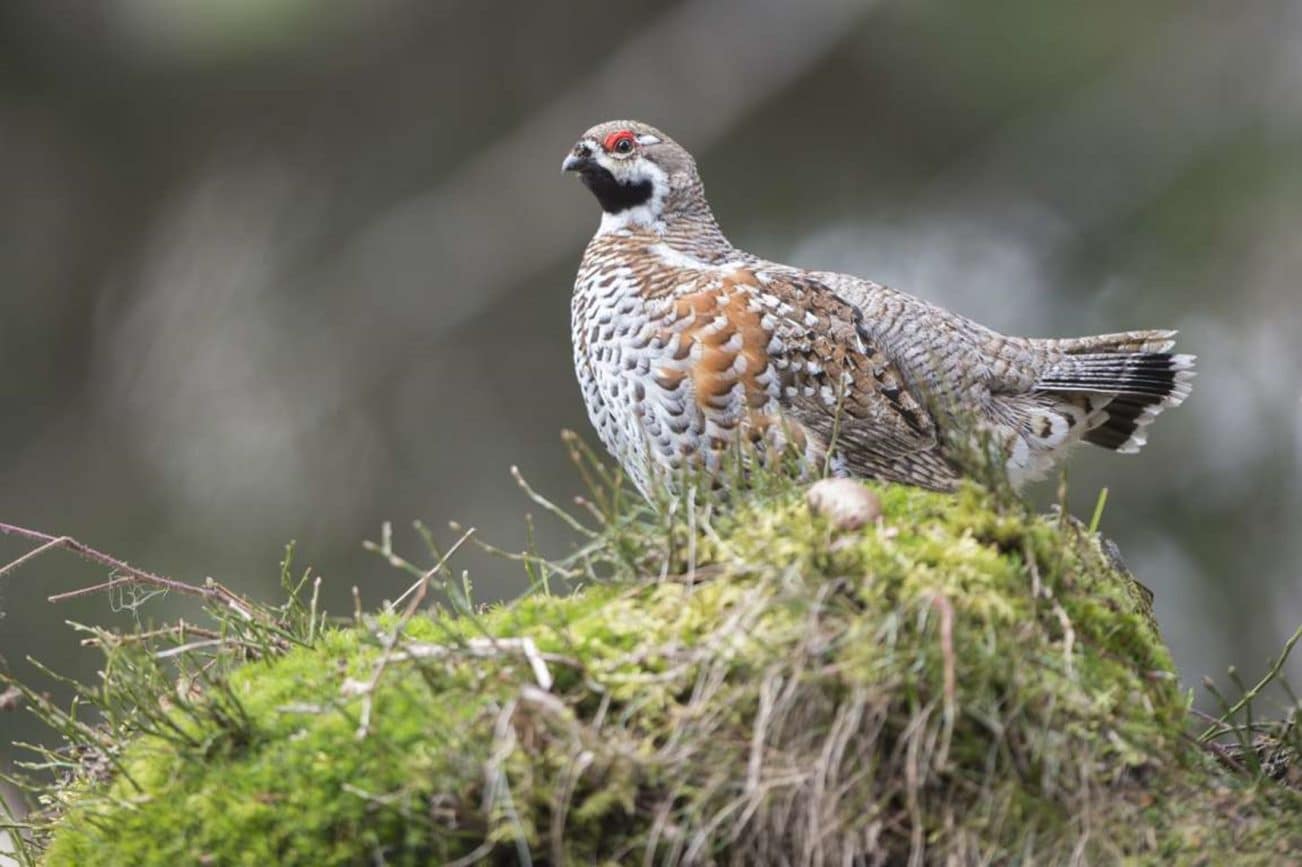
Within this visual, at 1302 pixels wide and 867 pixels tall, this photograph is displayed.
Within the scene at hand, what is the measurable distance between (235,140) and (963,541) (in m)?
8.60

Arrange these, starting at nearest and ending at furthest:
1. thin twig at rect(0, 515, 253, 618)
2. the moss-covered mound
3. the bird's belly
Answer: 1. the moss-covered mound
2. thin twig at rect(0, 515, 253, 618)
3. the bird's belly

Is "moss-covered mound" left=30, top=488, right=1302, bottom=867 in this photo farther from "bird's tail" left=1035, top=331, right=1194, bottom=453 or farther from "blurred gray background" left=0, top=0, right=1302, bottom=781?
"blurred gray background" left=0, top=0, right=1302, bottom=781

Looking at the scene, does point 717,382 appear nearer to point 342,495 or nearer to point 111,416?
point 342,495

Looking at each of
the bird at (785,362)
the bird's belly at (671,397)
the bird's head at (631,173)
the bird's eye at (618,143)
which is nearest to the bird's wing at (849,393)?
the bird at (785,362)

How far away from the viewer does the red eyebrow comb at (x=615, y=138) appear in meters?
5.40

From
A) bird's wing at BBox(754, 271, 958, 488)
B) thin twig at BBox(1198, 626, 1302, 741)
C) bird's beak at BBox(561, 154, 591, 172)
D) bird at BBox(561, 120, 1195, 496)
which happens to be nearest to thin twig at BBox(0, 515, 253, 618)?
bird at BBox(561, 120, 1195, 496)

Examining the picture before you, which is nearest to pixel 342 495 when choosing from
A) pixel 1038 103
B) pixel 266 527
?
pixel 266 527

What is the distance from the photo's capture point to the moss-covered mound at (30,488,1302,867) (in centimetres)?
240

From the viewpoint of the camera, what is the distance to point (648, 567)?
2895mm

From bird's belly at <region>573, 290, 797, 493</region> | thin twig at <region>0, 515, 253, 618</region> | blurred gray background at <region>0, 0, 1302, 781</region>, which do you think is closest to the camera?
thin twig at <region>0, 515, 253, 618</region>

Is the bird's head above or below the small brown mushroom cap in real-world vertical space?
above

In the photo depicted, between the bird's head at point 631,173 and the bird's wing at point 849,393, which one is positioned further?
the bird's head at point 631,173

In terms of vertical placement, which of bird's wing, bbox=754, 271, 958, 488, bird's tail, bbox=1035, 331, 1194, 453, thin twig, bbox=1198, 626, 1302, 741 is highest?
bird's tail, bbox=1035, 331, 1194, 453

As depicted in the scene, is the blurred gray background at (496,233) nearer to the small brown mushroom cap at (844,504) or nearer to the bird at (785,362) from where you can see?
the bird at (785,362)
